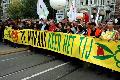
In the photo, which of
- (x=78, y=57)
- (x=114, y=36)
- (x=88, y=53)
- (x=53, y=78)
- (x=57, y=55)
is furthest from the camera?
(x=57, y=55)

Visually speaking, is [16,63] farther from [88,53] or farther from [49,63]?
[88,53]

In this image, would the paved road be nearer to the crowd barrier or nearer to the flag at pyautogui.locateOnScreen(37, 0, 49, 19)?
the crowd barrier

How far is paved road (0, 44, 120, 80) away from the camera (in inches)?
428

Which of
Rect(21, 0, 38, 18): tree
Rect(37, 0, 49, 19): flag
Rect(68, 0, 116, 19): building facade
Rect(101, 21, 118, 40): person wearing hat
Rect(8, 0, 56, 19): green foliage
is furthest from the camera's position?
Rect(68, 0, 116, 19): building facade

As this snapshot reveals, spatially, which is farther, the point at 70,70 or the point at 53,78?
the point at 70,70

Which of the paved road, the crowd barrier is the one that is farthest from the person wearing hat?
the paved road

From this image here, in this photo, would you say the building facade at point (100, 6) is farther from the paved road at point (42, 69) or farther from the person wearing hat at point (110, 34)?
the person wearing hat at point (110, 34)

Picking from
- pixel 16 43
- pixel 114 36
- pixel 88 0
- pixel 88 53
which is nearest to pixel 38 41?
pixel 16 43

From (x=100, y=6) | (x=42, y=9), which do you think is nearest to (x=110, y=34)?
(x=42, y=9)

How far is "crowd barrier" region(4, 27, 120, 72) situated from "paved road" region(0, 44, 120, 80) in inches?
17.8

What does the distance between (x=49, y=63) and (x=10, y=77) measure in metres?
3.12

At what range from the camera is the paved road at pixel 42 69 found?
10883 mm

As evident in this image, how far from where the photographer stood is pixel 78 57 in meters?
13.3

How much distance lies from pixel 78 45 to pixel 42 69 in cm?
201
